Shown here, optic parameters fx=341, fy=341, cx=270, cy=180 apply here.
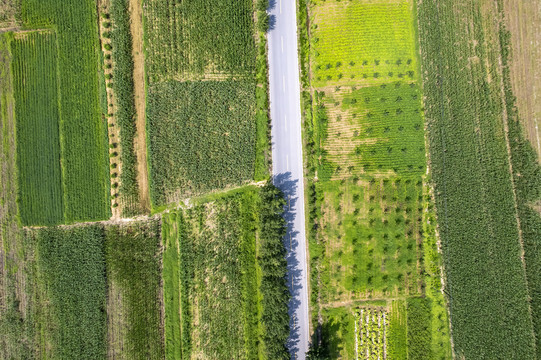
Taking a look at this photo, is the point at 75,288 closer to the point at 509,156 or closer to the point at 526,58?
the point at 509,156

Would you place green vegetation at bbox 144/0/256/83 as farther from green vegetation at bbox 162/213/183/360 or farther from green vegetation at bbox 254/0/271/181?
green vegetation at bbox 162/213/183/360

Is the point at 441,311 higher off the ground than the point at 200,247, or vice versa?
the point at 200,247

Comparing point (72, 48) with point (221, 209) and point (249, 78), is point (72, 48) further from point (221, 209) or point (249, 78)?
point (221, 209)

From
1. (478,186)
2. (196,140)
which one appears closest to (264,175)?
(196,140)

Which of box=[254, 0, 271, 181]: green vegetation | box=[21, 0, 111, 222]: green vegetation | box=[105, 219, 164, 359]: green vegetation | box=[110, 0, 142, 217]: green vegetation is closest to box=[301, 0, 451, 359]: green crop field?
box=[254, 0, 271, 181]: green vegetation

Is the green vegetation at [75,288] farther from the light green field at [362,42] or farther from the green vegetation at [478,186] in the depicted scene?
the green vegetation at [478,186]

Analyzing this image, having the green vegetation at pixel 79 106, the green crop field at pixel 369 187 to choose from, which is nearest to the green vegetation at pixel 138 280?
the green vegetation at pixel 79 106

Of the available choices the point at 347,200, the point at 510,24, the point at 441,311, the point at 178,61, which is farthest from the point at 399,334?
the point at 178,61
